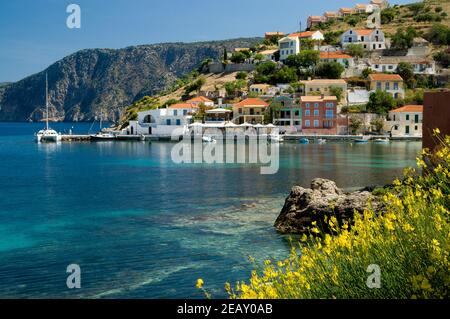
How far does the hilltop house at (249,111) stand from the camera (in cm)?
8444

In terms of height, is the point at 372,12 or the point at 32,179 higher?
the point at 372,12

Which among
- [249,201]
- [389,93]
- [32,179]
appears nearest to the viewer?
[249,201]

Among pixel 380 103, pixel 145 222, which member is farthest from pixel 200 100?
pixel 145 222

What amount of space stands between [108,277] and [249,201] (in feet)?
44.7

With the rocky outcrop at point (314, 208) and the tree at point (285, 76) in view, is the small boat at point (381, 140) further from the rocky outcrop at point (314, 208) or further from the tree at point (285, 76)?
the rocky outcrop at point (314, 208)

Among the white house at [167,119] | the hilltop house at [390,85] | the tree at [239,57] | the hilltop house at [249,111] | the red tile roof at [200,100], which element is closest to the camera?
the hilltop house at [249,111]

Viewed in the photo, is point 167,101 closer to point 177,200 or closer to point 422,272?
point 177,200

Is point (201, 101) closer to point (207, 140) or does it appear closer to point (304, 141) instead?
point (207, 140)

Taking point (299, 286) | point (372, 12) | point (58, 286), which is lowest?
point (58, 286)

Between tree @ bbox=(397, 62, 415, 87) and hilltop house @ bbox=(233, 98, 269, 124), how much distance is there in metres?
26.5

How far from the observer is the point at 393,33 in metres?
110

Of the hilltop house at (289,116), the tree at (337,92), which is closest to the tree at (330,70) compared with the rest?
the tree at (337,92)

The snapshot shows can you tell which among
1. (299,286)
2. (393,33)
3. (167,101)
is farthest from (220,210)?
(393,33)

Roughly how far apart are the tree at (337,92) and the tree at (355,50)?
663 inches
